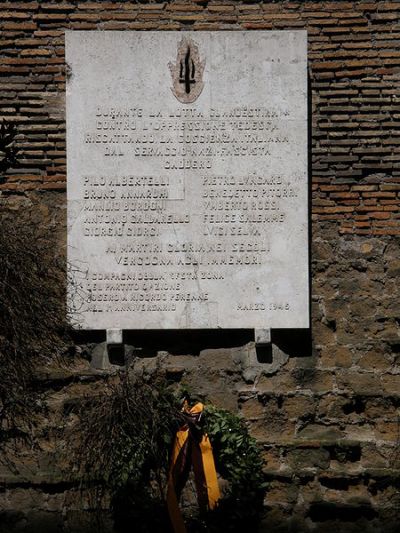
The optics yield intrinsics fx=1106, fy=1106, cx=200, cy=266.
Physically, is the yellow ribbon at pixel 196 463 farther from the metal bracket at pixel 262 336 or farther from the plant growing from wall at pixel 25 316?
the plant growing from wall at pixel 25 316

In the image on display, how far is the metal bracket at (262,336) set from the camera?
737 centimetres

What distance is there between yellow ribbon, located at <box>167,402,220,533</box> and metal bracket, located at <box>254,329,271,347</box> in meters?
0.63

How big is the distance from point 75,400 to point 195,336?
91cm

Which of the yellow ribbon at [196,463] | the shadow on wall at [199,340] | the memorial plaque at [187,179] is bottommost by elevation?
the yellow ribbon at [196,463]

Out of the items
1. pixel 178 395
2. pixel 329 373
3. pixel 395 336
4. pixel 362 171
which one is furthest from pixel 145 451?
pixel 362 171

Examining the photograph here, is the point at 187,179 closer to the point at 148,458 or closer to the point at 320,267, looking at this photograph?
the point at 320,267

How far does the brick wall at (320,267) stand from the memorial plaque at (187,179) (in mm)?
167

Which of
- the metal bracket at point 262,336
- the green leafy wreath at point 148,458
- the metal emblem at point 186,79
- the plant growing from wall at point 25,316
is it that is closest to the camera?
the green leafy wreath at point 148,458

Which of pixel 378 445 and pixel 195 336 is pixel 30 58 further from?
pixel 378 445

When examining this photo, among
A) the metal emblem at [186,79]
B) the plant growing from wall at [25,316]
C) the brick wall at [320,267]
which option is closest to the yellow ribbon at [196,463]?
the brick wall at [320,267]

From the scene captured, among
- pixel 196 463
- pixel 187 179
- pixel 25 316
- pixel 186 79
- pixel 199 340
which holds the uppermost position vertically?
pixel 186 79

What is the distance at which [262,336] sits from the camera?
7375mm

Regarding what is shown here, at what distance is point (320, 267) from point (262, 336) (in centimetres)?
63

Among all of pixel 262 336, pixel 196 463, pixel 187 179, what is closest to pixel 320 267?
pixel 262 336
